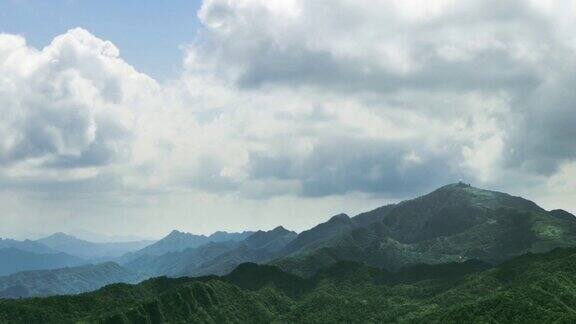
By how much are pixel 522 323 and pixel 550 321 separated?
12.4 meters

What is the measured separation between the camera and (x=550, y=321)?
188 metres

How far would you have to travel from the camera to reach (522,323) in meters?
199
